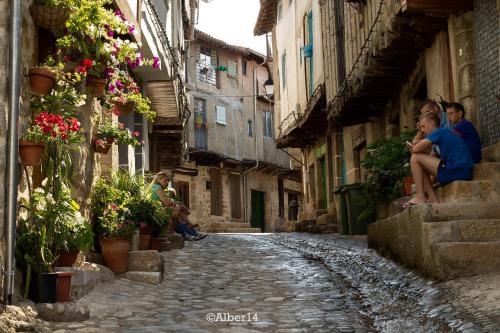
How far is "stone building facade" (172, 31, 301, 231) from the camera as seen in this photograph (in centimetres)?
3103

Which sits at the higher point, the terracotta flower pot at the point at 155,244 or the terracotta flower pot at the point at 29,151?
the terracotta flower pot at the point at 29,151

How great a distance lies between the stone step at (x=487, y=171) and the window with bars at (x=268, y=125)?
2919 centimetres

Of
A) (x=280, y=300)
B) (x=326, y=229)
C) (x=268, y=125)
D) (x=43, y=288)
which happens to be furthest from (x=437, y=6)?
(x=268, y=125)

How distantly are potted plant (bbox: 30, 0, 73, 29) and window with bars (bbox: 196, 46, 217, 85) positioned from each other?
2611 cm

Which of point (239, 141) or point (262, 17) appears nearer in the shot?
point (262, 17)

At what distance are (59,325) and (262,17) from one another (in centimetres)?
2487

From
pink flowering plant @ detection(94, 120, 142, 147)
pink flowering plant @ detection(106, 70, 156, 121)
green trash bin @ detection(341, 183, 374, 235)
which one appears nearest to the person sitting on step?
pink flowering plant @ detection(106, 70, 156, 121)

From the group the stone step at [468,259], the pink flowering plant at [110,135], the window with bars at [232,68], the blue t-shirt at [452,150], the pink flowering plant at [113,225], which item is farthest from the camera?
the window with bars at [232,68]

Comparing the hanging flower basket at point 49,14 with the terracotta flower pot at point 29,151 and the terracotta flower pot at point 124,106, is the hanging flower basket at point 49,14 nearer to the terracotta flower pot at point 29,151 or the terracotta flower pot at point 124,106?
the terracotta flower pot at point 29,151

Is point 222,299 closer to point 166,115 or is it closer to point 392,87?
point 392,87

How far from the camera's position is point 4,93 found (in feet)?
→ 18.0

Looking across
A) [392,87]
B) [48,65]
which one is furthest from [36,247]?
[392,87]

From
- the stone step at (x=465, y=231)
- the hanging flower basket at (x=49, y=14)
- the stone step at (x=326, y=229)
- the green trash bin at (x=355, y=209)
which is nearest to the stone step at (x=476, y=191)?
the stone step at (x=465, y=231)

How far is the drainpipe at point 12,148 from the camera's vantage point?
5332 mm
